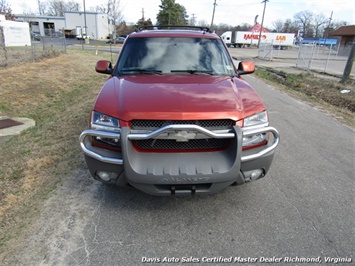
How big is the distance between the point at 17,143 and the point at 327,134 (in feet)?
20.5

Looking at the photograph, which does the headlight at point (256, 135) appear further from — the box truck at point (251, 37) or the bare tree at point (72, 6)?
the bare tree at point (72, 6)

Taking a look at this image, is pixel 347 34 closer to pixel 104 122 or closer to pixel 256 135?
pixel 256 135

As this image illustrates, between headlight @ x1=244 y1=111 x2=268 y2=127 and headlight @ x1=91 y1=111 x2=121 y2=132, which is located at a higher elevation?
headlight @ x1=244 y1=111 x2=268 y2=127

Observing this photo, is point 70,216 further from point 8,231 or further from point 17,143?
point 17,143

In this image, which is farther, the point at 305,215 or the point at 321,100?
the point at 321,100

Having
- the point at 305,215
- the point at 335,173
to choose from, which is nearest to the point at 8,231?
the point at 305,215

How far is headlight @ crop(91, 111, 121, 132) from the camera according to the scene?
102 inches

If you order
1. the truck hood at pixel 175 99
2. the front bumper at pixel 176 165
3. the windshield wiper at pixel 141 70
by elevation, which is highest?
the windshield wiper at pixel 141 70

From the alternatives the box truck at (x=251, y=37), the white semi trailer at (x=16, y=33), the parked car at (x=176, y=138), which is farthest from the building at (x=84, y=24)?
the parked car at (x=176, y=138)

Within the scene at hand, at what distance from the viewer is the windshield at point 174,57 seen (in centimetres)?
368

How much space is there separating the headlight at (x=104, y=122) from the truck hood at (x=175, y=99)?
50 mm

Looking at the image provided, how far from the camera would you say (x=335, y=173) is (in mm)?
3963

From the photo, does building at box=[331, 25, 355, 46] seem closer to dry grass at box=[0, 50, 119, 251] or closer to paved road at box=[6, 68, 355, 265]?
dry grass at box=[0, 50, 119, 251]

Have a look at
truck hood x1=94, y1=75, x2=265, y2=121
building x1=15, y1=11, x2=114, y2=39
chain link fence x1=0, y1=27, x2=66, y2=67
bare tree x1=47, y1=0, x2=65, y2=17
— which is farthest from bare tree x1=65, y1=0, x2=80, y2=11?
truck hood x1=94, y1=75, x2=265, y2=121
